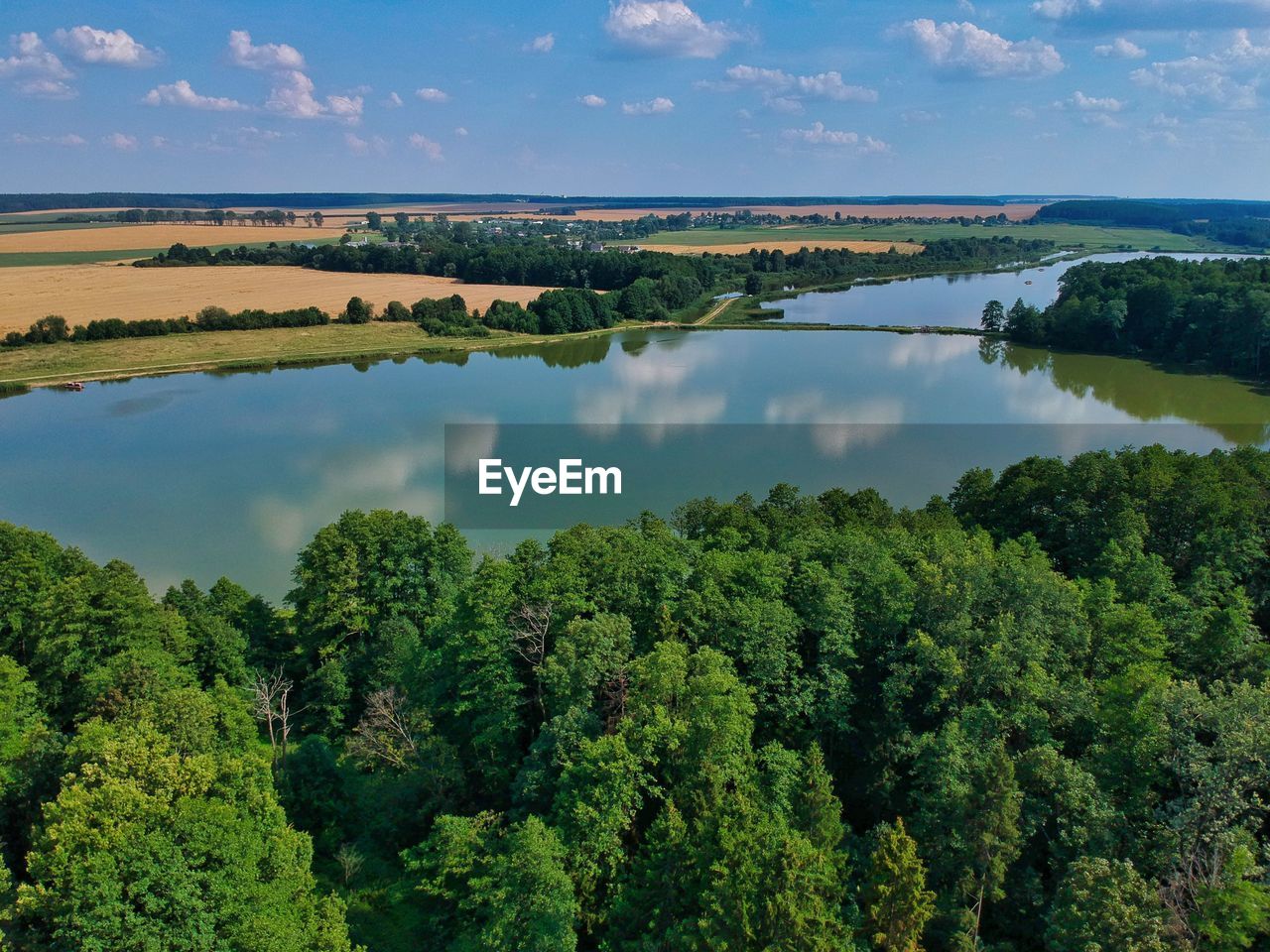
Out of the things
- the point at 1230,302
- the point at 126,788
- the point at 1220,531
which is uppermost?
the point at 1230,302

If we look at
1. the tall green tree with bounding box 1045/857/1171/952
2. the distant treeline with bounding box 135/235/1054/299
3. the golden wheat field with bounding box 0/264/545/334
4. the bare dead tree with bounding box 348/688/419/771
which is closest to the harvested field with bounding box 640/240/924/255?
the distant treeline with bounding box 135/235/1054/299

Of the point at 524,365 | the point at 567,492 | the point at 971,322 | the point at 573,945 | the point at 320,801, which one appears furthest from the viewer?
the point at 971,322

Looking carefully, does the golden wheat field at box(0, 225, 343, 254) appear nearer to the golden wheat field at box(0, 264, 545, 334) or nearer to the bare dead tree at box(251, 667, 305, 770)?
the golden wheat field at box(0, 264, 545, 334)

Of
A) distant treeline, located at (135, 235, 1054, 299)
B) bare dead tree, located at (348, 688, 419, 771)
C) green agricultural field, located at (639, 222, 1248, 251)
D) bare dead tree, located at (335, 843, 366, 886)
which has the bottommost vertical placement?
bare dead tree, located at (335, 843, 366, 886)

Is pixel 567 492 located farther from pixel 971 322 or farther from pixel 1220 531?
pixel 971 322

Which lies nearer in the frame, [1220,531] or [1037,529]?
[1220,531]

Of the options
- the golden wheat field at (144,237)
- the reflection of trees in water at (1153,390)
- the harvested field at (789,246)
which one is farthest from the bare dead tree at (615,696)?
the golden wheat field at (144,237)

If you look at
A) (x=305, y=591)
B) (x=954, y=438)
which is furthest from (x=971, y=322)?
(x=305, y=591)
